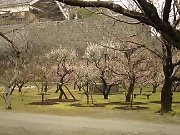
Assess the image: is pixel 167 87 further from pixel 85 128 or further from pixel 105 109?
pixel 85 128

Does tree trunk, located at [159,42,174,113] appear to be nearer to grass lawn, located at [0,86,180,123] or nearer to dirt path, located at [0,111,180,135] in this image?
grass lawn, located at [0,86,180,123]

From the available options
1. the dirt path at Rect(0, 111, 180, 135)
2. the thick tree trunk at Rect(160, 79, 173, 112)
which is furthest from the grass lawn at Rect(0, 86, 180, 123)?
the dirt path at Rect(0, 111, 180, 135)

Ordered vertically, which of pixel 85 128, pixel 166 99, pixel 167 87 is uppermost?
pixel 167 87

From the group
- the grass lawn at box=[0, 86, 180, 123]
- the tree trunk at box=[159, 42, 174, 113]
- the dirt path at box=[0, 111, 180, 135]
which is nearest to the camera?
the dirt path at box=[0, 111, 180, 135]

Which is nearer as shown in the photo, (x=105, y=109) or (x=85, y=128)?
(x=85, y=128)

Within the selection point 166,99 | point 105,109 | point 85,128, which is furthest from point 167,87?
point 85,128

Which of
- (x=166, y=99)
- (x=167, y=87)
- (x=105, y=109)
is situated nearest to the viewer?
(x=167, y=87)

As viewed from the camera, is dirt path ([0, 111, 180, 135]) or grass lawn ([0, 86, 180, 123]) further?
grass lawn ([0, 86, 180, 123])

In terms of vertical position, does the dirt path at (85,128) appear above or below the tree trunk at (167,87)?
below

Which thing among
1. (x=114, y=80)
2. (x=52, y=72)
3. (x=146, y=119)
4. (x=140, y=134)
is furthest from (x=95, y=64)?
(x=140, y=134)

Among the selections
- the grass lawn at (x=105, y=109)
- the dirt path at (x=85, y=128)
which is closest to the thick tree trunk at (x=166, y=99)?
the grass lawn at (x=105, y=109)

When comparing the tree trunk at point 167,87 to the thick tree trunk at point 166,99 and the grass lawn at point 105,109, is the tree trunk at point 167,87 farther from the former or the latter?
the grass lawn at point 105,109

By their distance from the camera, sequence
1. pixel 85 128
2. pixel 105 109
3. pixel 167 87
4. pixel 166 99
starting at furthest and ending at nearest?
pixel 105 109
pixel 166 99
pixel 167 87
pixel 85 128

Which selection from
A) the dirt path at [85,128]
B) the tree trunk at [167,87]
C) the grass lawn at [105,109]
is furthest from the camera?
the tree trunk at [167,87]
